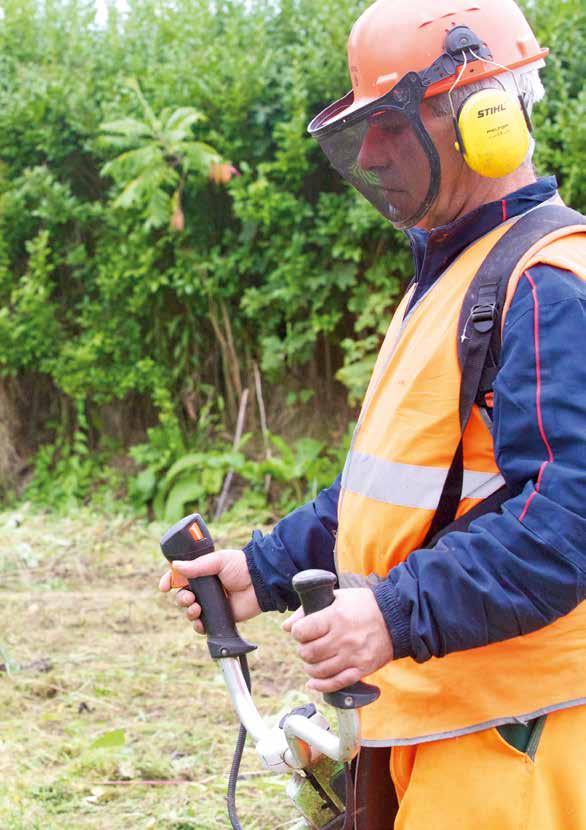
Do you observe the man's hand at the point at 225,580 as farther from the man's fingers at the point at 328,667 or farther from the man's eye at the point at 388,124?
the man's eye at the point at 388,124

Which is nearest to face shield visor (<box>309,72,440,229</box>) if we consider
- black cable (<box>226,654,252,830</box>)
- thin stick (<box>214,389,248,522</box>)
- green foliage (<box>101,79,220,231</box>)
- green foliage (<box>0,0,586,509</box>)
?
black cable (<box>226,654,252,830</box>)

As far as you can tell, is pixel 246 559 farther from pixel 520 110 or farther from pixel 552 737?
pixel 520 110

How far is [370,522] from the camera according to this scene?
194 cm

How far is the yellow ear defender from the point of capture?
187 centimetres

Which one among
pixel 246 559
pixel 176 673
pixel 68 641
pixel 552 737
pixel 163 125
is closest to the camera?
pixel 552 737

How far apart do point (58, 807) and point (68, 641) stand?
170 centimetres

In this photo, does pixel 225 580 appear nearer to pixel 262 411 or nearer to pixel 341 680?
pixel 341 680

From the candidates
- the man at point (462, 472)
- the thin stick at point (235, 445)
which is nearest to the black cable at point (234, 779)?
the man at point (462, 472)

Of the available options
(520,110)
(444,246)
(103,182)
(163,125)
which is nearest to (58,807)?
(444,246)

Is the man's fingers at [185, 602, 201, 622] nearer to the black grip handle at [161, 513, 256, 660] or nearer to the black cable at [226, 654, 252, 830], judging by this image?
the black grip handle at [161, 513, 256, 660]

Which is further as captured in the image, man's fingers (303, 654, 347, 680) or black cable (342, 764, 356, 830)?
black cable (342, 764, 356, 830)

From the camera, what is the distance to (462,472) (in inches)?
72.7

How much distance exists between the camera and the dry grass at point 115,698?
369cm

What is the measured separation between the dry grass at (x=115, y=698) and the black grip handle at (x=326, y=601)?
6.88 ft
